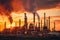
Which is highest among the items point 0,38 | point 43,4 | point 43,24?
point 43,4

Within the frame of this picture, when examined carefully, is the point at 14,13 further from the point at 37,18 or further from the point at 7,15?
the point at 37,18

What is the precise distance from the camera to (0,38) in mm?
12539

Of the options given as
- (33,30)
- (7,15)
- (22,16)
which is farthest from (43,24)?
(7,15)

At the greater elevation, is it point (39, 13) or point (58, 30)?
point (39, 13)

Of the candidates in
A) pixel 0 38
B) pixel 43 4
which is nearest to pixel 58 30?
pixel 43 4

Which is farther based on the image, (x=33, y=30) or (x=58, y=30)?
(x=33, y=30)

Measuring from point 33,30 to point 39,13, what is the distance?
1880mm

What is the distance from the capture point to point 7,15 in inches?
518

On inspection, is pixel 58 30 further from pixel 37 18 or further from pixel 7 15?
pixel 7 15

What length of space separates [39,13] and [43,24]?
1483mm

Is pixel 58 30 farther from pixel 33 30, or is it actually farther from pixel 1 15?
pixel 1 15

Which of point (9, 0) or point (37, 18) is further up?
point (9, 0)

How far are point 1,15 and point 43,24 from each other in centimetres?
318

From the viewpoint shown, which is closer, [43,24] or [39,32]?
[39,32]
